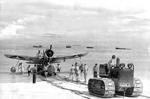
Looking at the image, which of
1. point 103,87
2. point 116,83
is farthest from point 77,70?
point 103,87

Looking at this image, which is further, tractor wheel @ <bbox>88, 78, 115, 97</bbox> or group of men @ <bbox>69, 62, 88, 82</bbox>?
group of men @ <bbox>69, 62, 88, 82</bbox>

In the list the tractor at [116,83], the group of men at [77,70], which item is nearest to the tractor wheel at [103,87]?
the tractor at [116,83]

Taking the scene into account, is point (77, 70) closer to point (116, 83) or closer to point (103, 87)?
point (116, 83)

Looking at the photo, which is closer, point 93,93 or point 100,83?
point 100,83

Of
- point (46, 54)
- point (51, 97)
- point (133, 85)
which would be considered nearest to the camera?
point (51, 97)

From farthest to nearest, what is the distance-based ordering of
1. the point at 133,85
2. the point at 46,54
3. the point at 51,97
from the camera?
1. the point at 46,54
2. the point at 133,85
3. the point at 51,97

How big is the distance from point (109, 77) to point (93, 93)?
1.19 m

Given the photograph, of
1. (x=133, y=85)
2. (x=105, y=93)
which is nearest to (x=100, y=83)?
(x=105, y=93)

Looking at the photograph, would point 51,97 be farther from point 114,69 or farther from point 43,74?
point 43,74

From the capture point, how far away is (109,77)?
55.7 ft

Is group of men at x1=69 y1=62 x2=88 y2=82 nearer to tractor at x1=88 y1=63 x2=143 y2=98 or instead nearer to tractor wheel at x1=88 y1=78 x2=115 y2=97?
tractor at x1=88 y1=63 x2=143 y2=98

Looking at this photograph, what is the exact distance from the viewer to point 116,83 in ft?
54.1

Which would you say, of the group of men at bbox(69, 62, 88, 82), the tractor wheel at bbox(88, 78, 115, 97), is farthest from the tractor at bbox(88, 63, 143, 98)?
the group of men at bbox(69, 62, 88, 82)

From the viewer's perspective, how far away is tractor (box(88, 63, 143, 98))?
15.8m
